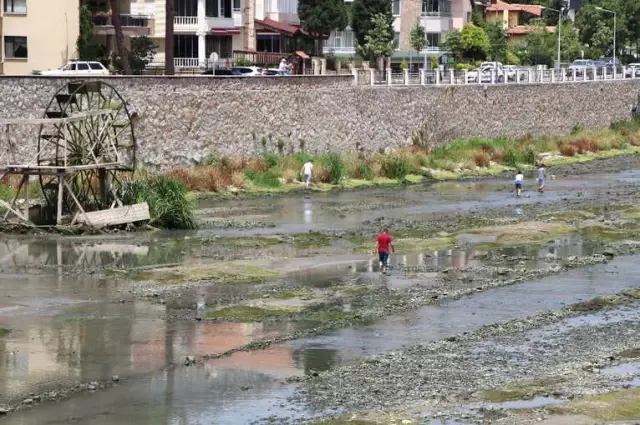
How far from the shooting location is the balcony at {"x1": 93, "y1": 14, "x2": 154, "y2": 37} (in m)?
77.6

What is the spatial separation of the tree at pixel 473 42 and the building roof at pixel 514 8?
2531 cm

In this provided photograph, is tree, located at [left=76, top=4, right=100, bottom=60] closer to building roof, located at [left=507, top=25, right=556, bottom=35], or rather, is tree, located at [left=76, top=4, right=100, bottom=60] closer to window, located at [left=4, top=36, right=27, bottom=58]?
window, located at [left=4, top=36, right=27, bottom=58]

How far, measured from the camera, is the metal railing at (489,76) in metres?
71.2

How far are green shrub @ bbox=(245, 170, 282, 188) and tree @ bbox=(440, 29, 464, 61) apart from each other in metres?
48.1

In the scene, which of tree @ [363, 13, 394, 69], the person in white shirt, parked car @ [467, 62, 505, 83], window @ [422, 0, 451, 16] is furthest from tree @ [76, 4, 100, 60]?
window @ [422, 0, 451, 16]

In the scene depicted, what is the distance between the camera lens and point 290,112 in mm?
63219

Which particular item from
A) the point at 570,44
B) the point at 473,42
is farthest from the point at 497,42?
the point at 570,44

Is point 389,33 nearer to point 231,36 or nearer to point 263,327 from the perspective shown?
point 231,36

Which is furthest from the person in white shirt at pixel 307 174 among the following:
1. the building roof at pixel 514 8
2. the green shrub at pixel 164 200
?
the building roof at pixel 514 8

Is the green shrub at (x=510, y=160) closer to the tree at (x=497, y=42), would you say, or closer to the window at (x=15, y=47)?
the window at (x=15, y=47)

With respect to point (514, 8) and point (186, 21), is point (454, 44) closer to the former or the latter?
point (186, 21)

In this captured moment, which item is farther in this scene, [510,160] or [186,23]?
[186,23]

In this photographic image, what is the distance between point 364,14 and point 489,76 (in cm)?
1717

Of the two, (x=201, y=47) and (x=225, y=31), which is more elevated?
(x=225, y=31)
